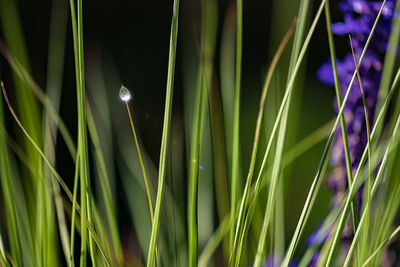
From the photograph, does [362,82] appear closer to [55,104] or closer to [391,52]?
[391,52]

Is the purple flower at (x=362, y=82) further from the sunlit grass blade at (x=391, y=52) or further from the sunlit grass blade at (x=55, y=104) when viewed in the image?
the sunlit grass blade at (x=55, y=104)

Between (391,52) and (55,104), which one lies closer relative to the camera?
(391,52)

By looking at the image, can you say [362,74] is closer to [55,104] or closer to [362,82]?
[362,82]

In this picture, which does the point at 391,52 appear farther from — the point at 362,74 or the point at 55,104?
the point at 55,104

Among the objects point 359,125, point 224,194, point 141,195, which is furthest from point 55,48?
point 359,125

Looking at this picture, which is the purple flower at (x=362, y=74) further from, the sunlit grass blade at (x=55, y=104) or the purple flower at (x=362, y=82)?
the sunlit grass blade at (x=55, y=104)

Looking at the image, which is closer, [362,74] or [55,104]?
[362,74]

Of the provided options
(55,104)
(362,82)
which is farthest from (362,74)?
(55,104)

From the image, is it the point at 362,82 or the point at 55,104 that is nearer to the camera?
the point at 362,82

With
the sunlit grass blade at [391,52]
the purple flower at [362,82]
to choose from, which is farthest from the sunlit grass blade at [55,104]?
the sunlit grass blade at [391,52]

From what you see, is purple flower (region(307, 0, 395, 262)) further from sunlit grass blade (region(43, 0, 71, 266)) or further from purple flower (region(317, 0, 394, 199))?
sunlit grass blade (region(43, 0, 71, 266))

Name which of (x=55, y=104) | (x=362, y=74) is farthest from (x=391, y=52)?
(x=55, y=104)
